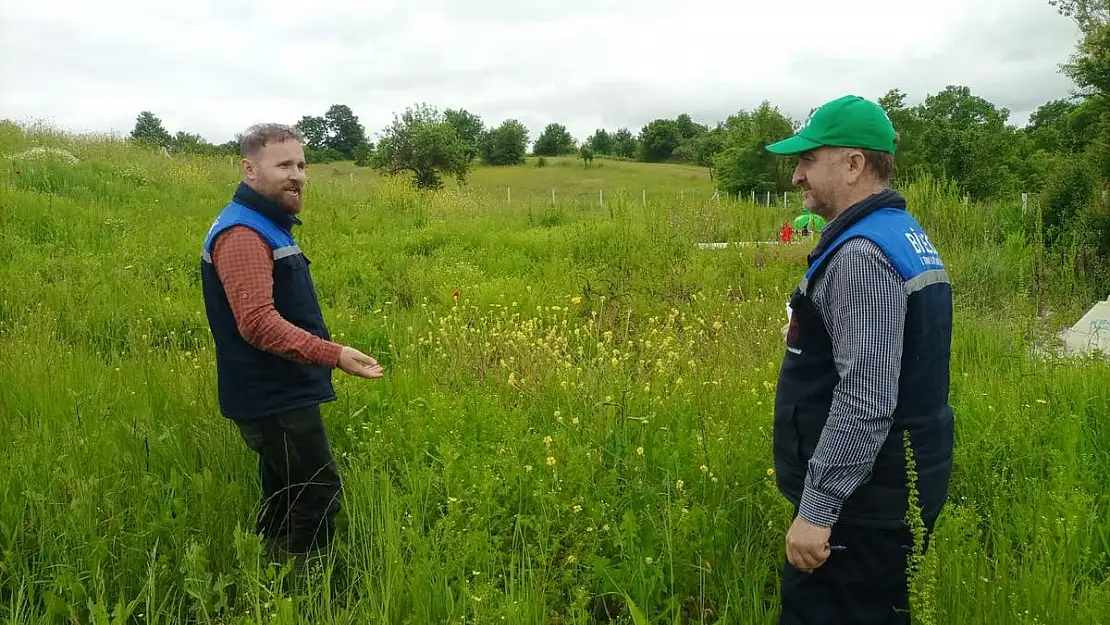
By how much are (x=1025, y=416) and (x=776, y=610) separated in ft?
7.35

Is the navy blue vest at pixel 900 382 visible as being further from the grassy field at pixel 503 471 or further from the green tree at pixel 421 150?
the green tree at pixel 421 150

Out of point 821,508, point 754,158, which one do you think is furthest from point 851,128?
point 754,158

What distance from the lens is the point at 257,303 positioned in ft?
8.41

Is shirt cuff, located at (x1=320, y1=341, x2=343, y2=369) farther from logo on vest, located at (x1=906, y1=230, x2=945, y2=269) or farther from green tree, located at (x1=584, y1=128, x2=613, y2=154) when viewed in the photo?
green tree, located at (x1=584, y1=128, x2=613, y2=154)

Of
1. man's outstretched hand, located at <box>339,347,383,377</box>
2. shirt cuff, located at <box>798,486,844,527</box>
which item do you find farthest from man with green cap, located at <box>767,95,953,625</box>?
man's outstretched hand, located at <box>339,347,383,377</box>

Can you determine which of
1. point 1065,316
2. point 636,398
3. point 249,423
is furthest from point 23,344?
point 1065,316

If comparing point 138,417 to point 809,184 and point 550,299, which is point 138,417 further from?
point 550,299

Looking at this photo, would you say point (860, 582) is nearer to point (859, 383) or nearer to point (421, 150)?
point (859, 383)

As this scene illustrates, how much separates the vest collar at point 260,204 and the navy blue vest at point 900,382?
2.04 m

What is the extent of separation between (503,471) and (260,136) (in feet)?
5.71

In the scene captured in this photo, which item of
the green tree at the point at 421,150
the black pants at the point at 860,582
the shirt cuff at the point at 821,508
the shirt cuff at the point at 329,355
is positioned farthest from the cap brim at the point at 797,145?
the green tree at the point at 421,150

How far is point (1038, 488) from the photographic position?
9.96 feet

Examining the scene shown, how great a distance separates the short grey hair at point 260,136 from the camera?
2.79 m

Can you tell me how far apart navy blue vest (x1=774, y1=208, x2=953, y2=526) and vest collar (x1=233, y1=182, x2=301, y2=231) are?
2.04 metres
